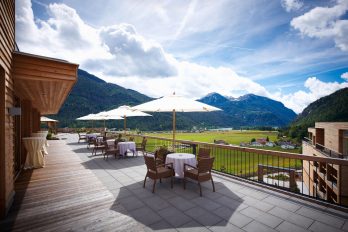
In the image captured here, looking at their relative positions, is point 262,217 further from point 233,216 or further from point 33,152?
point 33,152

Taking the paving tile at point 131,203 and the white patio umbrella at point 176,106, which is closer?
the paving tile at point 131,203

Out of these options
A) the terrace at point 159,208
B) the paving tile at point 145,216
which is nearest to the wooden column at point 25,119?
the terrace at point 159,208

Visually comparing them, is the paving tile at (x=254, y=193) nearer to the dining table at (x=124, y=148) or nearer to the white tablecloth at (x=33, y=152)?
the dining table at (x=124, y=148)

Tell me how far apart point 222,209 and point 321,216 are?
5.85 ft

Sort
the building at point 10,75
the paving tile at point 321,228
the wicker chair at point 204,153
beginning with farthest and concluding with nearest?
the wicker chair at point 204,153, the building at point 10,75, the paving tile at point 321,228

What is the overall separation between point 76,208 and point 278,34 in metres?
11.6

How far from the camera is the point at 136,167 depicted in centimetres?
757

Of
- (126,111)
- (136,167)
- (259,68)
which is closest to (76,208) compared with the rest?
(136,167)

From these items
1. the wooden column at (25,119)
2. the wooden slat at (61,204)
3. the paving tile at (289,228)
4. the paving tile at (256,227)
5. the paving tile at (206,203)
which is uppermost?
the wooden column at (25,119)

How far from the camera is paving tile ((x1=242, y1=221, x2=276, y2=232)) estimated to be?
3182mm

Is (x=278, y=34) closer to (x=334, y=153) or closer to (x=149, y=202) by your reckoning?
(x=149, y=202)

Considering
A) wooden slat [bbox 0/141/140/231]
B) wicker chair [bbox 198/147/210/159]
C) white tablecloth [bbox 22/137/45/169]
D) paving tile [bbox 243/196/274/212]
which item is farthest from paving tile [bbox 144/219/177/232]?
white tablecloth [bbox 22/137/45/169]

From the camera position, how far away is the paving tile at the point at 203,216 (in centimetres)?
346

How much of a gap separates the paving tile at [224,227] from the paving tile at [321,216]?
1.47 metres
